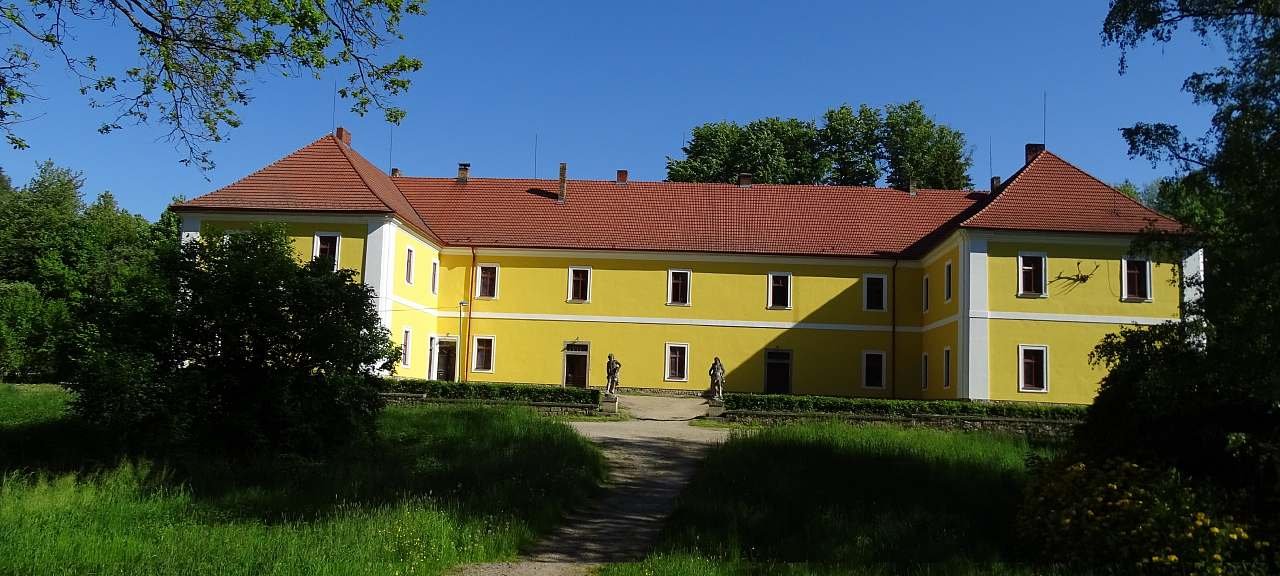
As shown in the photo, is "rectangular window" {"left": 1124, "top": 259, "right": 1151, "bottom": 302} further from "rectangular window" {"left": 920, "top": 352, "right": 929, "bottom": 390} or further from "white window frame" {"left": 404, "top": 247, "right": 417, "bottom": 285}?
"white window frame" {"left": 404, "top": 247, "right": 417, "bottom": 285}

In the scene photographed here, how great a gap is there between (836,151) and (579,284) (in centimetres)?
2026

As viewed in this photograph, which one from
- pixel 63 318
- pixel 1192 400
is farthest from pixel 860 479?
pixel 63 318

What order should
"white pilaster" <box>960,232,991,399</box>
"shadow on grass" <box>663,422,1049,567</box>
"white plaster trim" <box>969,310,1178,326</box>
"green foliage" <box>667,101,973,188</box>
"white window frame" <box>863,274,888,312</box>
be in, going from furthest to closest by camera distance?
1. "green foliage" <box>667,101,973,188</box>
2. "white window frame" <box>863,274,888,312</box>
3. "white plaster trim" <box>969,310,1178,326</box>
4. "white pilaster" <box>960,232,991,399</box>
5. "shadow on grass" <box>663,422,1049,567</box>

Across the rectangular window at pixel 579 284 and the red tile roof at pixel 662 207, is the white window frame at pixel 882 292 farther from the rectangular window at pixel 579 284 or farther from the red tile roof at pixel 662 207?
the rectangular window at pixel 579 284

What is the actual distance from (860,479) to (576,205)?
83.3 ft

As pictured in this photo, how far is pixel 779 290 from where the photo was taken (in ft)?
108

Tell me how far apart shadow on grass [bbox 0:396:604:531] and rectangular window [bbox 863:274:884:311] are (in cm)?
1913

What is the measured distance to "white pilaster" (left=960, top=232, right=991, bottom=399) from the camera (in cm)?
2686

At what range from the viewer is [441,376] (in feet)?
110

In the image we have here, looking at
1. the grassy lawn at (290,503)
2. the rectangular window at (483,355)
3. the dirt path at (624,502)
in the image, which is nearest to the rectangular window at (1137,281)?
the dirt path at (624,502)

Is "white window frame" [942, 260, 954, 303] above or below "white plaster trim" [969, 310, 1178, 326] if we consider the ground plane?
above

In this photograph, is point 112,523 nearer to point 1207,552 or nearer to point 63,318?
point 63,318

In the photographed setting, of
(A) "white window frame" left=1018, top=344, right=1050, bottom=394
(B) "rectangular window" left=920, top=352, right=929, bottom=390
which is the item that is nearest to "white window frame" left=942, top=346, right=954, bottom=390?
(A) "white window frame" left=1018, top=344, right=1050, bottom=394

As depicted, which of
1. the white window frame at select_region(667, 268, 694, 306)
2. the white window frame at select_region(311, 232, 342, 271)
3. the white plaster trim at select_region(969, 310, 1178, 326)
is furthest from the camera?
the white window frame at select_region(667, 268, 694, 306)
